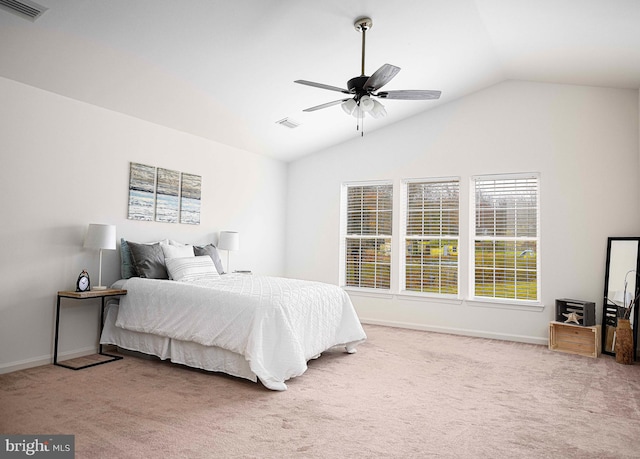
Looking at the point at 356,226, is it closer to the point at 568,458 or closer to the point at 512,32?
the point at 512,32

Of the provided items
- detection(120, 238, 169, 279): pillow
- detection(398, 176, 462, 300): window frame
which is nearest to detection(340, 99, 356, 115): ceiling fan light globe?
detection(120, 238, 169, 279): pillow

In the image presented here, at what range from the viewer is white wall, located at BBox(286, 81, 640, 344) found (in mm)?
4926

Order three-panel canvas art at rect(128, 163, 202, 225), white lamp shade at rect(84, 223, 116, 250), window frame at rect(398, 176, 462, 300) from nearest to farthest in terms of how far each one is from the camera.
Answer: white lamp shade at rect(84, 223, 116, 250) → three-panel canvas art at rect(128, 163, 202, 225) → window frame at rect(398, 176, 462, 300)

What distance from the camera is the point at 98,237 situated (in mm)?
3922

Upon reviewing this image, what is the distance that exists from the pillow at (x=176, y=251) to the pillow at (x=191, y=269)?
5.2 inches

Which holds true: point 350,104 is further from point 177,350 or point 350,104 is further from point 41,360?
point 41,360

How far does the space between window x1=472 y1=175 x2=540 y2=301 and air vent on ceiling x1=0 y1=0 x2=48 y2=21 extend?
497cm

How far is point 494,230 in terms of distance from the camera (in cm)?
563

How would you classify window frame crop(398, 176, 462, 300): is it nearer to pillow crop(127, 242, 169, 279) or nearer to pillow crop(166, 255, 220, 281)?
pillow crop(166, 255, 220, 281)

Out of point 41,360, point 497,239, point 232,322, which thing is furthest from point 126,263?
point 497,239

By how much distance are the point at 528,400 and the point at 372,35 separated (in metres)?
3.37

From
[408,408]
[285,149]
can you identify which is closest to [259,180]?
[285,149]

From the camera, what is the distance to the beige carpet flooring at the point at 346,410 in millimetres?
2375

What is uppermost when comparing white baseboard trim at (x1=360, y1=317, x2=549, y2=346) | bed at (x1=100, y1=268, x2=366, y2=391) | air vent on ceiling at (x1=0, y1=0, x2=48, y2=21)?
air vent on ceiling at (x1=0, y1=0, x2=48, y2=21)
